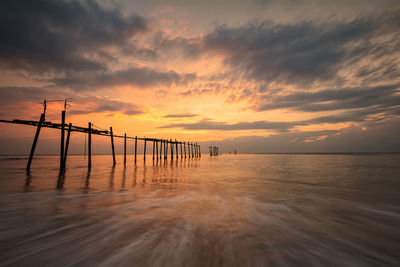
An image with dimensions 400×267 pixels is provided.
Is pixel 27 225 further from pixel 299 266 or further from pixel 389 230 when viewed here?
pixel 389 230

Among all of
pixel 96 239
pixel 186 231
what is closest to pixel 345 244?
pixel 186 231

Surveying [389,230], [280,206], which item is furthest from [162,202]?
[389,230]

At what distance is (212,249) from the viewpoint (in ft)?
11.0

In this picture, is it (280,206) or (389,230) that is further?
(280,206)

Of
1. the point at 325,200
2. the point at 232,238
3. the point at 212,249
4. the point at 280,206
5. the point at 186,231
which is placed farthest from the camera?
the point at 325,200

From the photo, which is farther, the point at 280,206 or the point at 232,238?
the point at 280,206

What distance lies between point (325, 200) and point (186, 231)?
6.76 m

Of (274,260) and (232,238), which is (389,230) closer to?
(274,260)

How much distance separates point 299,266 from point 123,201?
251 inches

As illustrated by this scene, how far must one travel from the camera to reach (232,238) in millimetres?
3846

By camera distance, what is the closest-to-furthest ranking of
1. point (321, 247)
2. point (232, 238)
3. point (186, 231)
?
1. point (321, 247)
2. point (232, 238)
3. point (186, 231)

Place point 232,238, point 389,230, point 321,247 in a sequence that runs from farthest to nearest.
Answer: point 389,230 → point 232,238 → point 321,247

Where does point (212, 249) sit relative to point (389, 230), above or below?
above

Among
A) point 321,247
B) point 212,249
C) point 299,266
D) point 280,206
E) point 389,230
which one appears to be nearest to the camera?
point 299,266
